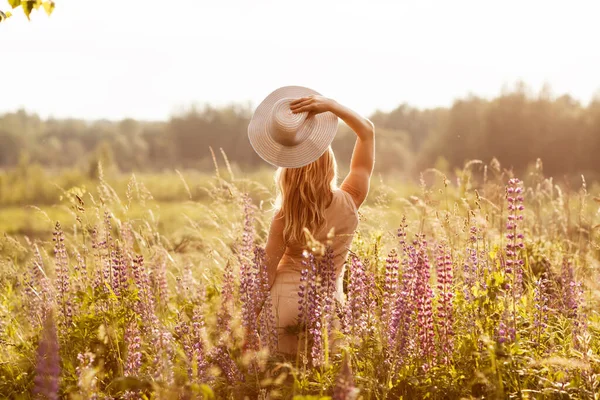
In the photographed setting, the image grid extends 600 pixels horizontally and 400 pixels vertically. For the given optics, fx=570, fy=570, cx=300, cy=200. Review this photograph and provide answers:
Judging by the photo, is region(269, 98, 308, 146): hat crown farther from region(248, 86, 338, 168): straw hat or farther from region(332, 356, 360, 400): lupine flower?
region(332, 356, 360, 400): lupine flower

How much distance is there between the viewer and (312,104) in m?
3.83

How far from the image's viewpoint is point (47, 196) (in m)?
39.2

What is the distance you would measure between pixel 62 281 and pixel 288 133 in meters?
1.85

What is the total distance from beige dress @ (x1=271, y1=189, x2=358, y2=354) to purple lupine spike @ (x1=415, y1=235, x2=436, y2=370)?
0.66m

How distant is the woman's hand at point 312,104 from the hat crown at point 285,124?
4cm

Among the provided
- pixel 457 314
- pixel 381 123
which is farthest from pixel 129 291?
pixel 381 123

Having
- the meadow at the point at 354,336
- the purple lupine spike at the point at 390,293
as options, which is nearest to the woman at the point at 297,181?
the meadow at the point at 354,336

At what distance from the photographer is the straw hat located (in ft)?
12.4

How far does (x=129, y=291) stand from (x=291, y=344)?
1.13 m

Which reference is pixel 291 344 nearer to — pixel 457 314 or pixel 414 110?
pixel 457 314

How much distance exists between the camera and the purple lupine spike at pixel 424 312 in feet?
10.3

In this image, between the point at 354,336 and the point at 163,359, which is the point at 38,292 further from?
the point at 354,336

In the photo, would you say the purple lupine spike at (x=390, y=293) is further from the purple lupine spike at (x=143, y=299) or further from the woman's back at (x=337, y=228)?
the purple lupine spike at (x=143, y=299)

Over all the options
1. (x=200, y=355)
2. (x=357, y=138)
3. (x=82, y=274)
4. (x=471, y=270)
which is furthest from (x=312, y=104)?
(x=82, y=274)
